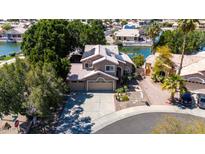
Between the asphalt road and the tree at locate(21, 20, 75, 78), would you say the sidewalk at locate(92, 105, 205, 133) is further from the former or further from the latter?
the tree at locate(21, 20, 75, 78)

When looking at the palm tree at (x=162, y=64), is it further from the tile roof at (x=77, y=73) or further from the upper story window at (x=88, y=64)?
the tile roof at (x=77, y=73)

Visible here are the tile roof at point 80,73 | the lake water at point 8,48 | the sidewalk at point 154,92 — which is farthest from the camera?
the lake water at point 8,48

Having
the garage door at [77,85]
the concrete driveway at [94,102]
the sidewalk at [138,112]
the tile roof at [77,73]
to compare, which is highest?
the tile roof at [77,73]

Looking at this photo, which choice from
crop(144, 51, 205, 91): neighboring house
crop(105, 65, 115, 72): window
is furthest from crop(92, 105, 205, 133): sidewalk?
crop(105, 65, 115, 72): window

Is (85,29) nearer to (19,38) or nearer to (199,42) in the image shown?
(199,42)

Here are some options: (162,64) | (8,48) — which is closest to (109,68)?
(162,64)

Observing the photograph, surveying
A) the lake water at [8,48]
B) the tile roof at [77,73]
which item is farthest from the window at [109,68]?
the lake water at [8,48]

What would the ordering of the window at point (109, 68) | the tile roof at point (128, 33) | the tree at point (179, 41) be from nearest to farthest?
the window at point (109, 68) → the tree at point (179, 41) → the tile roof at point (128, 33)
